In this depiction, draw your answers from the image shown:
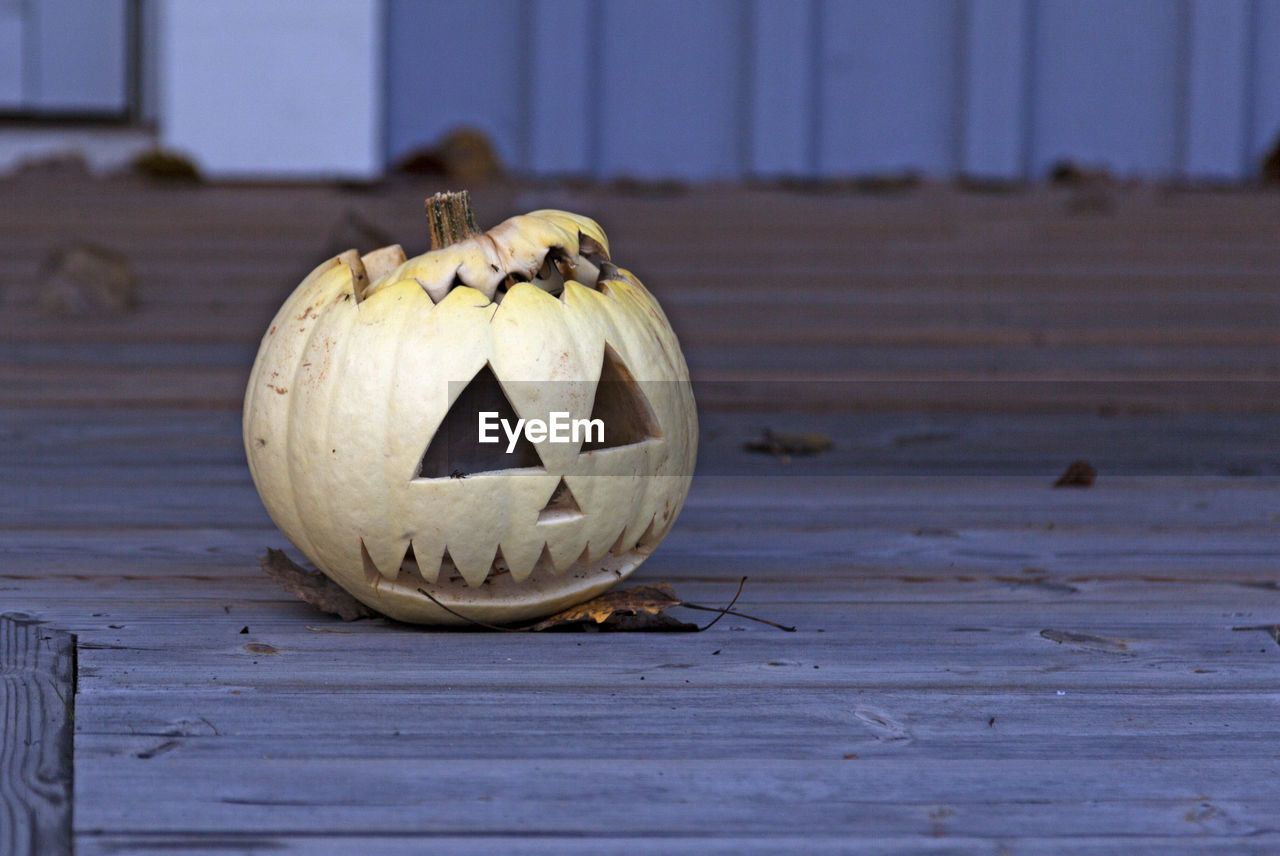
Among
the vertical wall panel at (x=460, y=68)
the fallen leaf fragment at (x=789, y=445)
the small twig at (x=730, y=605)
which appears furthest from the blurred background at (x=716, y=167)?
the small twig at (x=730, y=605)

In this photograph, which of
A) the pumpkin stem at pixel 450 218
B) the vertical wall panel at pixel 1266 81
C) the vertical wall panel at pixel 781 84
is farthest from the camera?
the vertical wall panel at pixel 1266 81

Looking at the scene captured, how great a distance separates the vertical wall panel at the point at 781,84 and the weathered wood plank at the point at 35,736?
3.64 meters

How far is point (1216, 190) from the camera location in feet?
14.9

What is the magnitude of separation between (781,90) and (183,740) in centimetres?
392

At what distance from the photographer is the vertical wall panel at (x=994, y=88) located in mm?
4641

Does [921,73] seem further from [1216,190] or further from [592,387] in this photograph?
[592,387]

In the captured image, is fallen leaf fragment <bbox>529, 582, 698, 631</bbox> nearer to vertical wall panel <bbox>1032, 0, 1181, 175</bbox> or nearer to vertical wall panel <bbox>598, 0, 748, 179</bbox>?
vertical wall panel <bbox>598, 0, 748, 179</bbox>

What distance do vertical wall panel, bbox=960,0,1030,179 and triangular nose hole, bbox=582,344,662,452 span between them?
356 centimetres

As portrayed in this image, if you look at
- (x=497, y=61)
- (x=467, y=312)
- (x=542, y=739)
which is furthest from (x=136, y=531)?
(x=497, y=61)

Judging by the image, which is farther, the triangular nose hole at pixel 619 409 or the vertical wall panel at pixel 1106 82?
the vertical wall panel at pixel 1106 82

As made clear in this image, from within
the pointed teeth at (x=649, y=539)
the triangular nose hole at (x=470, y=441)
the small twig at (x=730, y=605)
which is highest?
the triangular nose hole at (x=470, y=441)

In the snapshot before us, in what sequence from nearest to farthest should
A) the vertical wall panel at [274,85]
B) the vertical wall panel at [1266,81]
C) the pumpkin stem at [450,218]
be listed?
the pumpkin stem at [450,218]
the vertical wall panel at [274,85]
the vertical wall panel at [1266,81]

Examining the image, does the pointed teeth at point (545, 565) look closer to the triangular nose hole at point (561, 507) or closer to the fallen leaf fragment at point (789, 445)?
the triangular nose hole at point (561, 507)

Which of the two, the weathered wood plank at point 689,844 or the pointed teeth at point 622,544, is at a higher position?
the pointed teeth at point 622,544
